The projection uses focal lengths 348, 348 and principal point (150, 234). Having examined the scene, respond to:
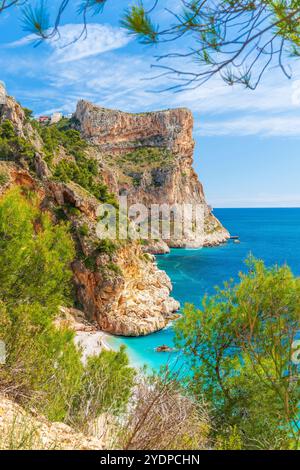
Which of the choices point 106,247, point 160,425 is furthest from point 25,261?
point 106,247

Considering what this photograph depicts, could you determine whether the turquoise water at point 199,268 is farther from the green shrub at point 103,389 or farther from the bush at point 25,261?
the bush at point 25,261

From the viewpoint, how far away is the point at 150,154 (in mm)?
48688

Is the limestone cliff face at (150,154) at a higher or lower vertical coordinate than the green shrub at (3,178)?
higher

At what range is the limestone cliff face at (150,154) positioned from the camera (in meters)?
45.5

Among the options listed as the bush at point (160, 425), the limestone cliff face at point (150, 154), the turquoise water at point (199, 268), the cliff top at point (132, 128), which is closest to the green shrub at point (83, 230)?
the turquoise water at point (199, 268)

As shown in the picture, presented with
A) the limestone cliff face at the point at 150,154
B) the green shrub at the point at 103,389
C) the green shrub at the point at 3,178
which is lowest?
the green shrub at the point at 103,389

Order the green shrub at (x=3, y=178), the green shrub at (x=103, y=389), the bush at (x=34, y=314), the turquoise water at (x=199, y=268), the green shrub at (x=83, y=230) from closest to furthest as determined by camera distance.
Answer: the green shrub at (x=103, y=389) → the bush at (x=34, y=314) → the turquoise water at (x=199, y=268) → the green shrub at (x=3, y=178) → the green shrub at (x=83, y=230)

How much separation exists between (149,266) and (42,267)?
1479 centimetres

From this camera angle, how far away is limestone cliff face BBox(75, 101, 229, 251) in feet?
149

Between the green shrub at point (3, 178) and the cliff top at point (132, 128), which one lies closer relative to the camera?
the green shrub at point (3, 178)

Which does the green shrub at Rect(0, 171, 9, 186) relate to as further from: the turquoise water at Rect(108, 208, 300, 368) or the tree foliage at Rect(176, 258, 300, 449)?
the tree foliage at Rect(176, 258, 300, 449)

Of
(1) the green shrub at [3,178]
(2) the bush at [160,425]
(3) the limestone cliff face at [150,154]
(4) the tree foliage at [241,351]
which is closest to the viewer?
(2) the bush at [160,425]

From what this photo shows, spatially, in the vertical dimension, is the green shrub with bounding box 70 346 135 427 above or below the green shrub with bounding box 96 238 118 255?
below

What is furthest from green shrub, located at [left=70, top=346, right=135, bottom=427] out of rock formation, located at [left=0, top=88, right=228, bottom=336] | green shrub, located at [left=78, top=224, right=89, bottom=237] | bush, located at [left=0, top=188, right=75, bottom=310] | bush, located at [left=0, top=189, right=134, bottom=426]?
green shrub, located at [left=78, top=224, right=89, bottom=237]
